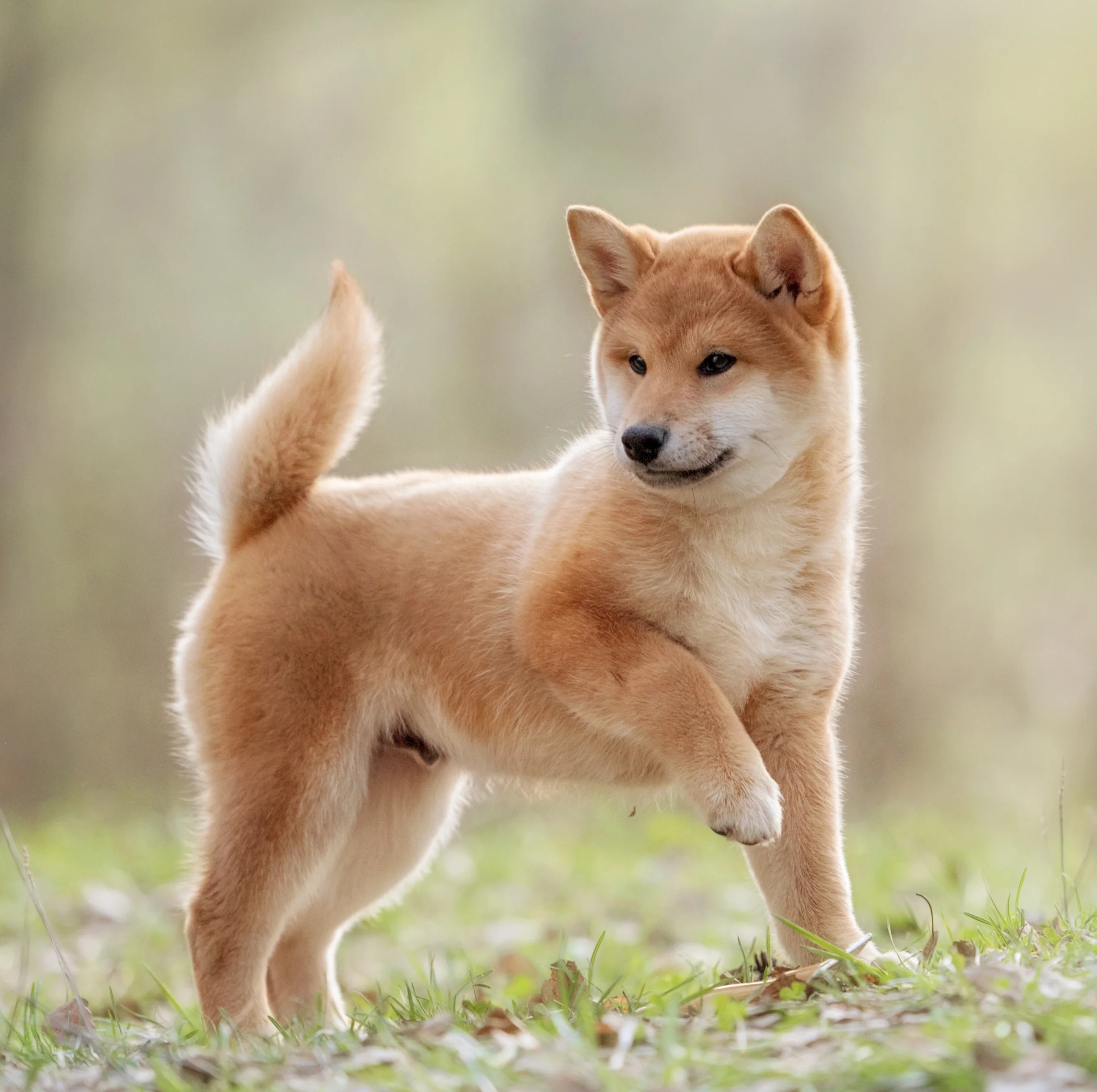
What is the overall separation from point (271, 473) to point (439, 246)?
881 cm

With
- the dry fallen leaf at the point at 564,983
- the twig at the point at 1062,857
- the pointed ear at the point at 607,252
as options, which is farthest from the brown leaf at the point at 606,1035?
the pointed ear at the point at 607,252

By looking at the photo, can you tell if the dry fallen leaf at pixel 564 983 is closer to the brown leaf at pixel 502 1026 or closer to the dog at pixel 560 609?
the brown leaf at pixel 502 1026

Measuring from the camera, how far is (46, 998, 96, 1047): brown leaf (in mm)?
2793

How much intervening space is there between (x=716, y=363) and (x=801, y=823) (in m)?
1.21

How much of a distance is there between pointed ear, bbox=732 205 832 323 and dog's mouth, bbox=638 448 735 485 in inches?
18.6

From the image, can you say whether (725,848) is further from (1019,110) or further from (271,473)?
(1019,110)

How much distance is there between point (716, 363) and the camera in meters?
3.50

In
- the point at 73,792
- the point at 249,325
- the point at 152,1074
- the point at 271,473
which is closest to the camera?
the point at 152,1074

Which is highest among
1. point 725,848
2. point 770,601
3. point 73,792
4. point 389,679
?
point 770,601

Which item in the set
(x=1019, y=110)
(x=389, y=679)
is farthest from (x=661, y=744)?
(x=1019, y=110)

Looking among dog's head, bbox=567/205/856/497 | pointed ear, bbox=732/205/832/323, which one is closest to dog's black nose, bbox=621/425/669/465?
dog's head, bbox=567/205/856/497

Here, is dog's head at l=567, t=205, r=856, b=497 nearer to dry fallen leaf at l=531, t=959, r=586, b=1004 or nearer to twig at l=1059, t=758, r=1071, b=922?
twig at l=1059, t=758, r=1071, b=922

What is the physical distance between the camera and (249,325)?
1228 centimetres

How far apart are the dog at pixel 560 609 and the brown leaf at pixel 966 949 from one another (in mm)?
468
